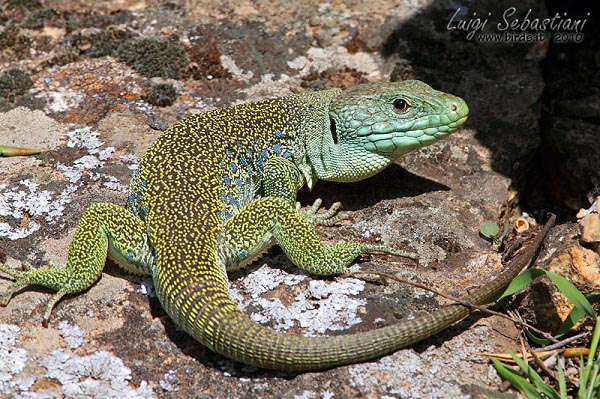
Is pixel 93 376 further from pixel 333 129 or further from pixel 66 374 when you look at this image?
pixel 333 129

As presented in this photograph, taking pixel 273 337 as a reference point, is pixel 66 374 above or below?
below

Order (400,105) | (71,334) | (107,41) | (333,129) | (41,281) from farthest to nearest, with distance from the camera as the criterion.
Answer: (107,41), (333,129), (400,105), (41,281), (71,334)

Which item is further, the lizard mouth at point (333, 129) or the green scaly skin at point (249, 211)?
the lizard mouth at point (333, 129)

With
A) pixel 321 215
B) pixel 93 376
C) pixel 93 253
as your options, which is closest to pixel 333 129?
A: pixel 321 215

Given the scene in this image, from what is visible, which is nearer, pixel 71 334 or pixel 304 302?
pixel 71 334

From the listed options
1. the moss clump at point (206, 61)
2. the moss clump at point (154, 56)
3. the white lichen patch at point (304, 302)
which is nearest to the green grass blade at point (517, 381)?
the white lichen patch at point (304, 302)

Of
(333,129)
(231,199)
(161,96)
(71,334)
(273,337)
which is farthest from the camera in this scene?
(161,96)

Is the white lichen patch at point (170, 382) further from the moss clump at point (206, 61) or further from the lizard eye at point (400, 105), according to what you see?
the moss clump at point (206, 61)
